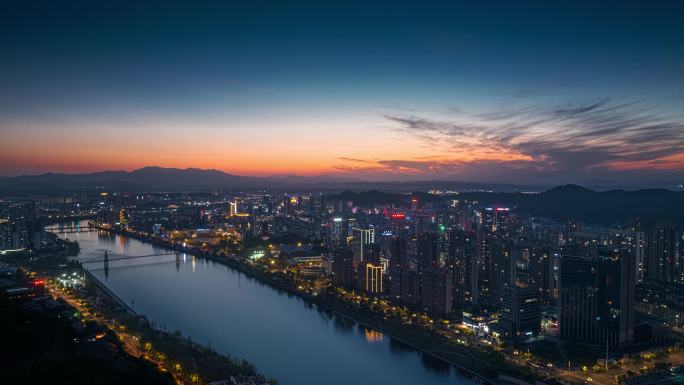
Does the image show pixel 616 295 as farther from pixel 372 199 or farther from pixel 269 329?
pixel 372 199

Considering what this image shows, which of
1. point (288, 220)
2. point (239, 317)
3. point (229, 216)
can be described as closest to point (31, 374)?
point (239, 317)

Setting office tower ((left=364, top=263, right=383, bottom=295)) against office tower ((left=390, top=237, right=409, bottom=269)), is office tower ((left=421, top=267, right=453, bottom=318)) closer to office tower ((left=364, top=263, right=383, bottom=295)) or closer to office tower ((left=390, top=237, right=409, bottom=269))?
office tower ((left=364, top=263, right=383, bottom=295))

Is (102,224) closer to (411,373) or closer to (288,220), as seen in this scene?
(288,220)

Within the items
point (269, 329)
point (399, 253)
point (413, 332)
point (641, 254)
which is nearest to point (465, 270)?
point (399, 253)

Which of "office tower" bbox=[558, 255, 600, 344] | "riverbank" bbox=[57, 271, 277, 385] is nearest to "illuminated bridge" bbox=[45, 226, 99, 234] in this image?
"riverbank" bbox=[57, 271, 277, 385]

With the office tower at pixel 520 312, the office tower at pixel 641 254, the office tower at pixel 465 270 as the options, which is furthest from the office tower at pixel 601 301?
the office tower at pixel 641 254

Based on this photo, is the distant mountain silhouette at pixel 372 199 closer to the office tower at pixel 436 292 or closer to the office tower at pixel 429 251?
the office tower at pixel 429 251
